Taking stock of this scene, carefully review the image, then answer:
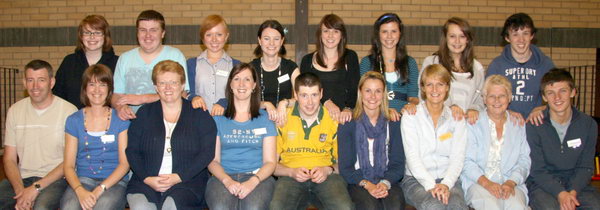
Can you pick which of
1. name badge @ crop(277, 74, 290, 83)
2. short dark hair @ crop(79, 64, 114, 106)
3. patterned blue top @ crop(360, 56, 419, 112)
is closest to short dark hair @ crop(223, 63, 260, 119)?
name badge @ crop(277, 74, 290, 83)

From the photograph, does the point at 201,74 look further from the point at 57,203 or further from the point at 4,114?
the point at 4,114

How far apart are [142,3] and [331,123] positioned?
6.21m

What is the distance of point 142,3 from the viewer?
866 cm

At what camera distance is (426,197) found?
3428mm

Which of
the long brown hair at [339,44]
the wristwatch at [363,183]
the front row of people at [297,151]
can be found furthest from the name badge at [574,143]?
the long brown hair at [339,44]

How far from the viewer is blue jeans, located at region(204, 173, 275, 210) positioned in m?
3.28

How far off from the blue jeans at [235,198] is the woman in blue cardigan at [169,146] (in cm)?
10

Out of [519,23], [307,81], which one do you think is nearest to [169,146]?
[307,81]

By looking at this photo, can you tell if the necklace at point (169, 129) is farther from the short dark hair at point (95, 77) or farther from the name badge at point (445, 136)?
the name badge at point (445, 136)

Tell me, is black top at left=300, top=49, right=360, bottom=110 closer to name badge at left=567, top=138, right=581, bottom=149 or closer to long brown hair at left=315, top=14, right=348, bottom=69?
long brown hair at left=315, top=14, right=348, bottom=69

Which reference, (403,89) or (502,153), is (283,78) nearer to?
(403,89)

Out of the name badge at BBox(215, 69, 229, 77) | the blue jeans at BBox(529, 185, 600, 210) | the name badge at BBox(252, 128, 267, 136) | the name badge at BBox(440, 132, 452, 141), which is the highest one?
the name badge at BBox(215, 69, 229, 77)

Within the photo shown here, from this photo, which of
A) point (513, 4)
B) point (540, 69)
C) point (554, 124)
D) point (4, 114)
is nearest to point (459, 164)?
point (554, 124)

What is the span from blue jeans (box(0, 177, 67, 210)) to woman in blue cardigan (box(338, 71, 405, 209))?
2183mm
